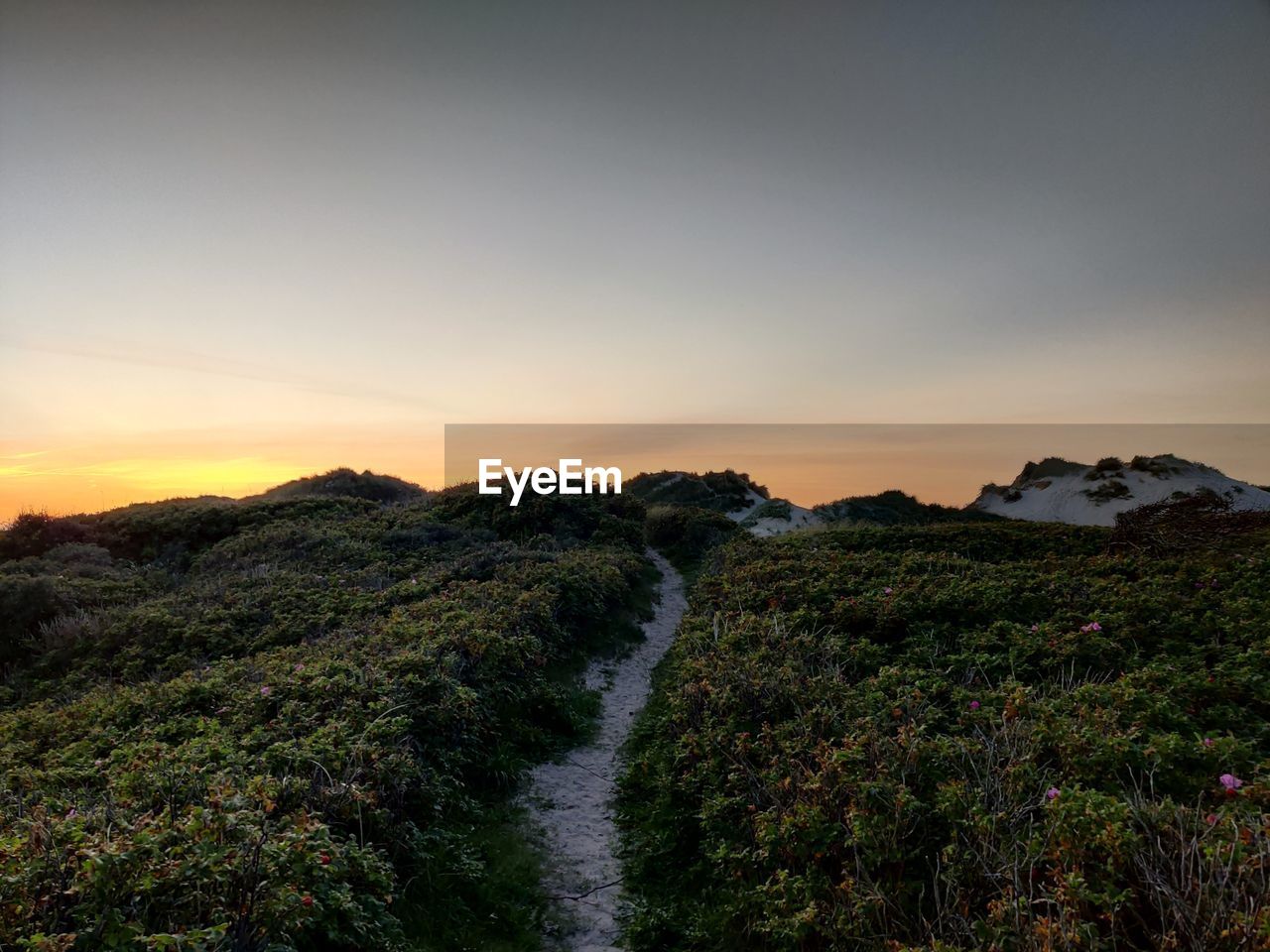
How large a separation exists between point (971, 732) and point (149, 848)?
7.68m

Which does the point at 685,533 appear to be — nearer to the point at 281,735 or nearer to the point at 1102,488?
the point at 1102,488

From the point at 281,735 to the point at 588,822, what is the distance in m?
4.15

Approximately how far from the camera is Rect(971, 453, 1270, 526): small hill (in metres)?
28.6

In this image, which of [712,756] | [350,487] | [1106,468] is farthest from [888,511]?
[712,756]

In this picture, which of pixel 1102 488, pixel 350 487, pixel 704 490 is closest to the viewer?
pixel 1102 488

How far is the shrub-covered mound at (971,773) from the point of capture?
457 centimetres

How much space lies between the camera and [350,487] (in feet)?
142

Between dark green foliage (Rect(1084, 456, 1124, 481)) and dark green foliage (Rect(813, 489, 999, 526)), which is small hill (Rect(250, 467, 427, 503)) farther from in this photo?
dark green foliage (Rect(1084, 456, 1124, 481))

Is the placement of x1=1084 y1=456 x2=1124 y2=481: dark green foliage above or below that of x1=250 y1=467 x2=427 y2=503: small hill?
above

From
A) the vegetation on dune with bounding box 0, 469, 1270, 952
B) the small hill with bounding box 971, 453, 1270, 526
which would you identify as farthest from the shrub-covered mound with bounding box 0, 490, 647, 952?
the small hill with bounding box 971, 453, 1270, 526

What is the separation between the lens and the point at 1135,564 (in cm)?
1378

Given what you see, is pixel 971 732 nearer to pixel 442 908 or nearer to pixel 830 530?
pixel 442 908

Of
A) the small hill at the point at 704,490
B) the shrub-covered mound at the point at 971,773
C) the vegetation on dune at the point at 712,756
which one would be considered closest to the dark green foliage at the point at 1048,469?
the small hill at the point at 704,490

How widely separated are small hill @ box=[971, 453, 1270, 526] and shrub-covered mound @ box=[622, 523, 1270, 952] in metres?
19.2
